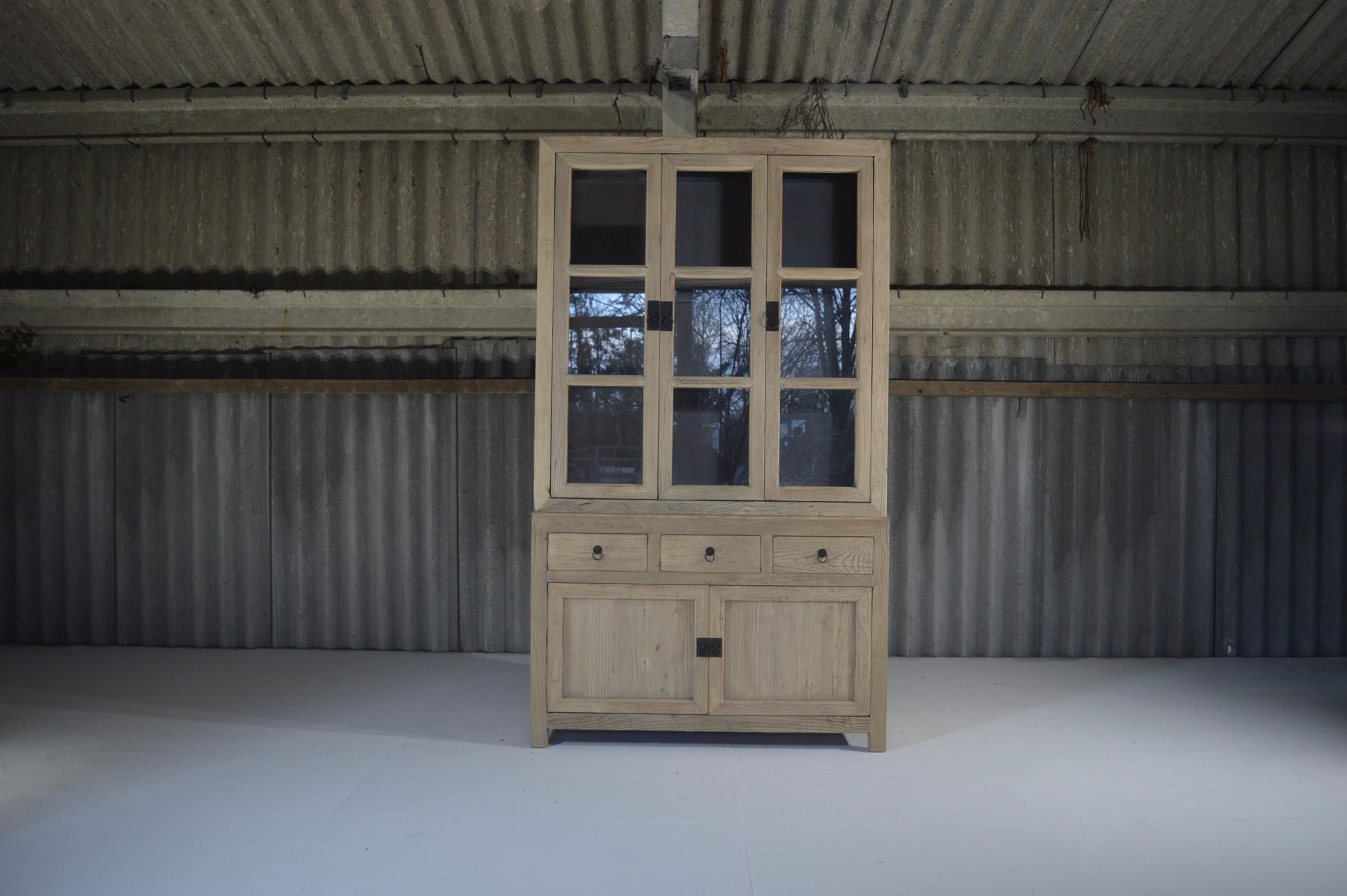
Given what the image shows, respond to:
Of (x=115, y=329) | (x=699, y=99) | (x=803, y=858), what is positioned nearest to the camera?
(x=803, y=858)

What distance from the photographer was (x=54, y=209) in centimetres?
552

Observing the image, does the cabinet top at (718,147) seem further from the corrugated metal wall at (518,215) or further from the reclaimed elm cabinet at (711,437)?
the corrugated metal wall at (518,215)

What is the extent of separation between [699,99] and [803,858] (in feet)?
13.5

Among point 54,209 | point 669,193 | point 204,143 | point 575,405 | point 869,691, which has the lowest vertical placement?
point 869,691

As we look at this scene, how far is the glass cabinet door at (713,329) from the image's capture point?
3652 mm

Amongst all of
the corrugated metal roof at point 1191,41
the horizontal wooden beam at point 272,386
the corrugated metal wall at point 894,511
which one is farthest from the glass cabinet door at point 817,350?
the corrugated metal roof at point 1191,41

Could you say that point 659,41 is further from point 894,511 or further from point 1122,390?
point 1122,390

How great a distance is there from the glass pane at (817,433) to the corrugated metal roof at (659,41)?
2350 millimetres

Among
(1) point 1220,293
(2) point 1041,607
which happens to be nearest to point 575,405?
(2) point 1041,607

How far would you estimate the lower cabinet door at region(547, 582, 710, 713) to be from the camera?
3.62 meters

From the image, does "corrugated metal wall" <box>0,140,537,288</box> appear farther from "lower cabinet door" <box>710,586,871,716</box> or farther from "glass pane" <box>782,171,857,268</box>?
"lower cabinet door" <box>710,586,871,716</box>

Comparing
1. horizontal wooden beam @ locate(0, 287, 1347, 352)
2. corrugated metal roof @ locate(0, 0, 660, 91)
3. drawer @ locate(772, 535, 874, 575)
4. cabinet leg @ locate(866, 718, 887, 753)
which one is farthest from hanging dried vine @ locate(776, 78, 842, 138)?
cabinet leg @ locate(866, 718, 887, 753)

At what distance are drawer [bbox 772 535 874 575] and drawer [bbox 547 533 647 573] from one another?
1.88 feet

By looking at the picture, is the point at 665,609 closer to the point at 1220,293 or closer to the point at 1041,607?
the point at 1041,607
